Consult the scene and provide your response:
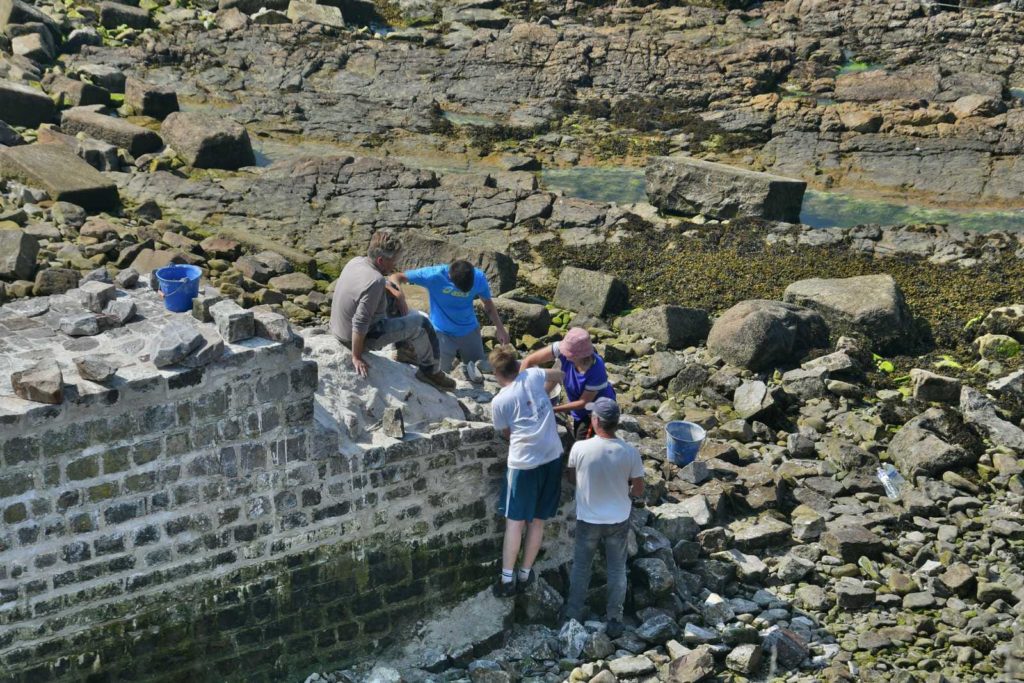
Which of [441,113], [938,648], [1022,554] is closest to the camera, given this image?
[938,648]

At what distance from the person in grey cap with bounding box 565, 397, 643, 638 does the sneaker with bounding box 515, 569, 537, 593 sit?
26 cm

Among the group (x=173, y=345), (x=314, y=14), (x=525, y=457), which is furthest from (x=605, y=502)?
(x=314, y=14)

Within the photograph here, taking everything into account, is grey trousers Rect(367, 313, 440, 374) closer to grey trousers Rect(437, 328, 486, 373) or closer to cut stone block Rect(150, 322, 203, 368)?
grey trousers Rect(437, 328, 486, 373)

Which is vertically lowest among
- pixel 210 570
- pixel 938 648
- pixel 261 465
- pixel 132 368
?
pixel 938 648

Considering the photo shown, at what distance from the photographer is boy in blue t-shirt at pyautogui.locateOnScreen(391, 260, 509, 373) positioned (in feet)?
29.8

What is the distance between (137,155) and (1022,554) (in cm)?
1451

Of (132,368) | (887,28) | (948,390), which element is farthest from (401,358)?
(887,28)

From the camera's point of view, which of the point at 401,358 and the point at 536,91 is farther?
the point at 536,91

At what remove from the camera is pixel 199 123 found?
62.8 ft

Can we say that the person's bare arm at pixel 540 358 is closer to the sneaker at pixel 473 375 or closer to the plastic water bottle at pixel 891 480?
the sneaker at pixel 473 375

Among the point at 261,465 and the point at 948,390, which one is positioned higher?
the point at 261,465

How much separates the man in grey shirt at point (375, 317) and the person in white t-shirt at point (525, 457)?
669mm

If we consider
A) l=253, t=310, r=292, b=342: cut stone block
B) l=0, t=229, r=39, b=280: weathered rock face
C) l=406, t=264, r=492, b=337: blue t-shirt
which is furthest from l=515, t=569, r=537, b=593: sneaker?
l=0, t=229, r=39, b=280: weathered rock face

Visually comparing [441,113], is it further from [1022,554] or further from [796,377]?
[1022,554]
